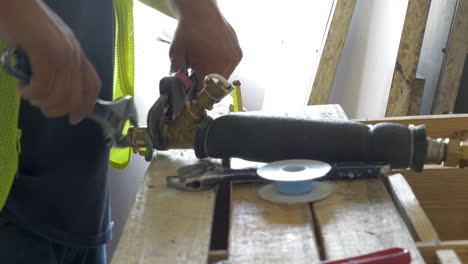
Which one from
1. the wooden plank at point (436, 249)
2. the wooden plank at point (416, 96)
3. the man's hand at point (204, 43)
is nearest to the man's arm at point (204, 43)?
the man's hand at point (204, 43)

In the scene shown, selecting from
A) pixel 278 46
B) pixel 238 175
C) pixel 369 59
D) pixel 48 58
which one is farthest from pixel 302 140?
pixel 278 46

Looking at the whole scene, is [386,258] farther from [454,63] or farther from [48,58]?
[454,63]

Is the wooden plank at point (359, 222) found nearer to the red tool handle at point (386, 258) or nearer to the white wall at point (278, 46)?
the red tool handle at point (386, 258)

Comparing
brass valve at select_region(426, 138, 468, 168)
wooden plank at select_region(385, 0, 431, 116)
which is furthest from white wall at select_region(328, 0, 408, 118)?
brass valve at select_region(426, 138, 468, 168)

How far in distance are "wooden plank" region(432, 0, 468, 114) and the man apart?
33.7 inches

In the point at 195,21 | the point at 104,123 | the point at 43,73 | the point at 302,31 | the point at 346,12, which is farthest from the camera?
the point at 302,31

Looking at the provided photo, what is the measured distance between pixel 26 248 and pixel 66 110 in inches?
11.4

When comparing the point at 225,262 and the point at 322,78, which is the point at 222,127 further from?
the point at 322,78

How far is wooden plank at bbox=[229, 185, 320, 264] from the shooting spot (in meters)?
0.65

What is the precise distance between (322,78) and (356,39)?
0.22m

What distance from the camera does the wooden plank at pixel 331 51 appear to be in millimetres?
1976

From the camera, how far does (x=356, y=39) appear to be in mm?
2070

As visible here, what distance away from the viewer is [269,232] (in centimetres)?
71

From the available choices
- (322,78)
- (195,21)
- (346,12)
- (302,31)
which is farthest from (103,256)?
(302,31)
